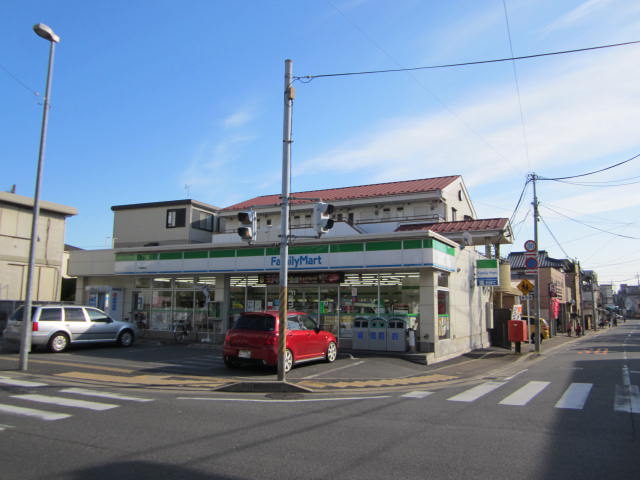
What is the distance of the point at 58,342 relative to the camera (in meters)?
17.0

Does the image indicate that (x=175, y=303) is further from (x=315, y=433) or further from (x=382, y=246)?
(x=315, y=433)

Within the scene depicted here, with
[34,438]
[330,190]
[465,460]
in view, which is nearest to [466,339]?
[465,460]

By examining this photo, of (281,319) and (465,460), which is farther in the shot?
(281,319)

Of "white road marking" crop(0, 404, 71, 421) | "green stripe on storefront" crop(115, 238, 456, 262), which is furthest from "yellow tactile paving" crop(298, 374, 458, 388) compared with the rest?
"white road marking" crop(0, 404, 71, 421)

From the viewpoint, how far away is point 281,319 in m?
11.3

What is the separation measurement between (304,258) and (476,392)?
985 cm

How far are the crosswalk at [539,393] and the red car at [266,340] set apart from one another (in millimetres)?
3840

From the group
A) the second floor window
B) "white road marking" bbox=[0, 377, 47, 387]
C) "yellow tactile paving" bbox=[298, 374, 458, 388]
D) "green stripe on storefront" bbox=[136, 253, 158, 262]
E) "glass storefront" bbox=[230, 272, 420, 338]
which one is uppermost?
the second floor window

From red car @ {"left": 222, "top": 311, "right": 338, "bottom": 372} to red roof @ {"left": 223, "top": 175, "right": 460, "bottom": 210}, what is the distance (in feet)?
81.5

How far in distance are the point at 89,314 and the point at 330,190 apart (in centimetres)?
2831

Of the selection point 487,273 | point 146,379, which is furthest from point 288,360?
point 487,273

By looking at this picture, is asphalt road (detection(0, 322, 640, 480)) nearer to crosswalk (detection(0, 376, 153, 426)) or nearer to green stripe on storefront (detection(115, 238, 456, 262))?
crosswalk (detection(0, 376, 153, 426))

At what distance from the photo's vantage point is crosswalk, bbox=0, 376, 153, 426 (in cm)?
773

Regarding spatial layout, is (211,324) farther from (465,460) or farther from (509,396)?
(465,460)
